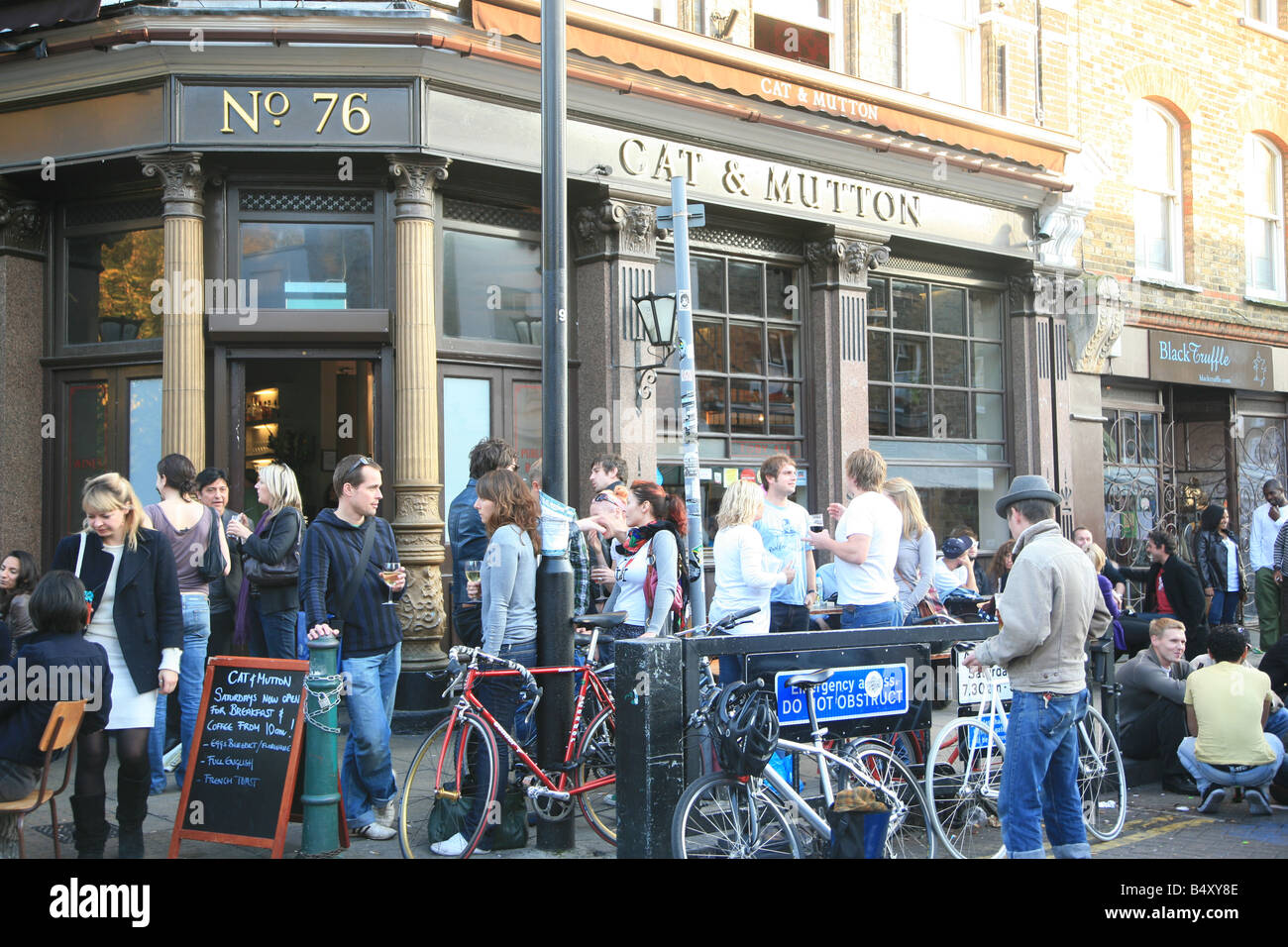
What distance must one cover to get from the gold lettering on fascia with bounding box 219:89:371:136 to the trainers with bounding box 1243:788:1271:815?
318 inches

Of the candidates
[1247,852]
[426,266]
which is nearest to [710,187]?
[426,266]

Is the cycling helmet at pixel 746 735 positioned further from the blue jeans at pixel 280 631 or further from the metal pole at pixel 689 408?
the blue jeans at pixel 280 631

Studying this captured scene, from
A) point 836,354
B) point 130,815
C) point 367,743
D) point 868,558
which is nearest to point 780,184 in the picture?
point 836,354

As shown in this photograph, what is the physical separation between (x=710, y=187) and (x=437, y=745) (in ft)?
23.5

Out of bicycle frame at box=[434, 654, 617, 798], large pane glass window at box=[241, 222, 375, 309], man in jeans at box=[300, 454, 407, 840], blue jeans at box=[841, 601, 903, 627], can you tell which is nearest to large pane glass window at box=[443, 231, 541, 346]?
large pane glass window at box=[241, 222, 375, 309]

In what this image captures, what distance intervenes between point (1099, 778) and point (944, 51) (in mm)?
10129

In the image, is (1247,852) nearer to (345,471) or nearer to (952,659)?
(952,659)

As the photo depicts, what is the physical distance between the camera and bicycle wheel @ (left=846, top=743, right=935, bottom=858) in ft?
18.2

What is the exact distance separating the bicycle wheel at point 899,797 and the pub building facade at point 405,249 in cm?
459

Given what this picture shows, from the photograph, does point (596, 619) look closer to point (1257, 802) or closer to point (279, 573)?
point (279, 573)

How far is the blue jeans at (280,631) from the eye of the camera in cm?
765

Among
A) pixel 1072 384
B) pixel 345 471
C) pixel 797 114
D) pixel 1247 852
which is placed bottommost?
pixel 1247 852

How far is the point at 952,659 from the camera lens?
6.27 metres

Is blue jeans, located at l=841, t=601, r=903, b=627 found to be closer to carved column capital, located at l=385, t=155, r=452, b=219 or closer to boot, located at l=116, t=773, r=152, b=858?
boot, located at l=116, t=773, r=152, b=858
